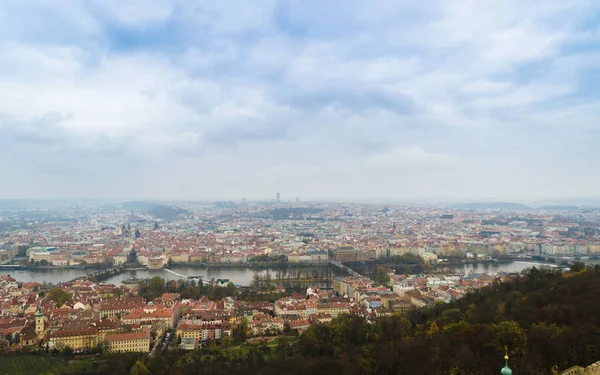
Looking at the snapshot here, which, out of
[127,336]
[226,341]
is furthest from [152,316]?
[226,341]

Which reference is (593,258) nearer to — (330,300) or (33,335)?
(330,300)

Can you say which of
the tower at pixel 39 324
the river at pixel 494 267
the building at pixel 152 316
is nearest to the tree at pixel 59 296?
the tower at pixel 39 324

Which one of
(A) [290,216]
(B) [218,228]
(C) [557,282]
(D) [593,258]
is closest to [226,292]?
(C) [557,282]

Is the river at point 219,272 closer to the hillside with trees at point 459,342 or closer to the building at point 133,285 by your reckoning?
the building at point 133,285

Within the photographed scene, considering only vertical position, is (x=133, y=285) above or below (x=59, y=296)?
below

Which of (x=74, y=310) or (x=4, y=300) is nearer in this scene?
(x=74, y=310)

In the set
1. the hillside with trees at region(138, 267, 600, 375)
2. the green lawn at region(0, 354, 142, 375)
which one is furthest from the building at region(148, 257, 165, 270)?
the hillside with trees at region(138, 267, 600, 375)

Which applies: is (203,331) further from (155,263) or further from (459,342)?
(155,263)
